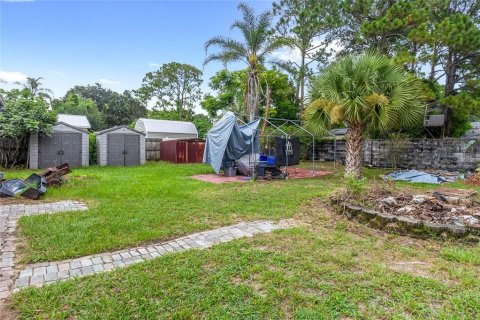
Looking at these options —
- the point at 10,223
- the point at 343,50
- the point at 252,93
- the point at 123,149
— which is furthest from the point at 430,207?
the point at 343,50

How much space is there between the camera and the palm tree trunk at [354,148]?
8.54 metres

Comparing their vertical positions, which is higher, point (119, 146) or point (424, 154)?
point (119, 146)

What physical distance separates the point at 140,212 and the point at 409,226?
4.06 m

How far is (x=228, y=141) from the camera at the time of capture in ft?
31.7

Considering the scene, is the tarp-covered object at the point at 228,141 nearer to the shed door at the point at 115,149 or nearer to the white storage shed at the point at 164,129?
the shed door at the point at 115,149

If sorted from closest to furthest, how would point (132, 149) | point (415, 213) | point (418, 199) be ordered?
1. point (415, 213)
2. point (418, 199)
3. point (132, 149)

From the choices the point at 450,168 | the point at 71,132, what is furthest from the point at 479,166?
the point at 71,132

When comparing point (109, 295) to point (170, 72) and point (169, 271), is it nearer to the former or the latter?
point (169, 271)

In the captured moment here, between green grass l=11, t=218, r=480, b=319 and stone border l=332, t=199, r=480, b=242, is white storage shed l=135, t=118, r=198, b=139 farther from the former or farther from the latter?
green grass l=11, t=218, r=480, b=319

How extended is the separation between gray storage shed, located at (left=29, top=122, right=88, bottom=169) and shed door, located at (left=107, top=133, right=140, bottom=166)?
1046mm

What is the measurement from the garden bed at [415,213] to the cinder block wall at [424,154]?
7.11 m

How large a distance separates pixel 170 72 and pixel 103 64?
14.6 metres

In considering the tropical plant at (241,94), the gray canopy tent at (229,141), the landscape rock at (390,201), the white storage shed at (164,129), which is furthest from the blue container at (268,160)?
the white storage shed at (164,129)

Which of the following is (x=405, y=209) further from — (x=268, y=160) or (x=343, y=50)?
(x=343, y=50)
